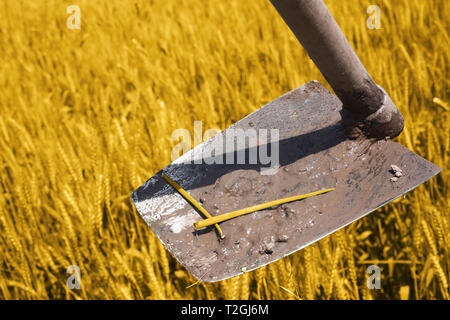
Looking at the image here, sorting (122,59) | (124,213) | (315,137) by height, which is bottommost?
(124,213)

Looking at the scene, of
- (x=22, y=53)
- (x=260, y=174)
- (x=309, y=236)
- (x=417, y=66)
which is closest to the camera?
(x=309, y=236)

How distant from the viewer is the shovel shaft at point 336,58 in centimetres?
61

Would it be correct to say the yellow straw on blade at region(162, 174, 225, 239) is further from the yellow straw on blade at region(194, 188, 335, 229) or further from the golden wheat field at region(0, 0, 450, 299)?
the golden wheat field at region(0, 0, 450, 299)

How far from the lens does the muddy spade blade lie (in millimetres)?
672

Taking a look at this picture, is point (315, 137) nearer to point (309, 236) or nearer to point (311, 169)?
point (311, 169)

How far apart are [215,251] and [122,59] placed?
1.43 m

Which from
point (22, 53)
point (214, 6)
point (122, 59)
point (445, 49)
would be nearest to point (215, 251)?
point (445, 49)

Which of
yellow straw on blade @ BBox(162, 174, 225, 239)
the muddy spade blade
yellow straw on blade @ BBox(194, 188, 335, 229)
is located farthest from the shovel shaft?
yellow straw on blade @ BBox(162, 174, 225, 239)

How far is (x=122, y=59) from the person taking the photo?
1.93m

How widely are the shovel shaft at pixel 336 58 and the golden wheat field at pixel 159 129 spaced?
230mm

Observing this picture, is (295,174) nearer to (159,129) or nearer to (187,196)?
(187,196)

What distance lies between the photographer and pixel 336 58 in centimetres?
66

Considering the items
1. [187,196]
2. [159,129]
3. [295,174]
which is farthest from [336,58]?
[159,129]

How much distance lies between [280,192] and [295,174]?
1.8 inches
